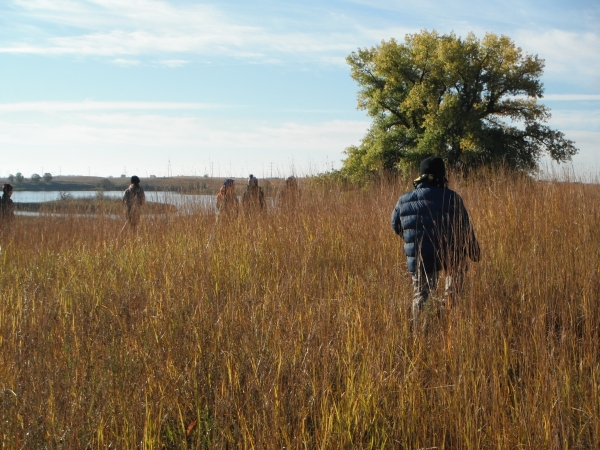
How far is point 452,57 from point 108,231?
972 inches

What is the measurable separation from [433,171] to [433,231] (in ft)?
1.50

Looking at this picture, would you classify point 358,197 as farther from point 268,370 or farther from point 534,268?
point 268,370

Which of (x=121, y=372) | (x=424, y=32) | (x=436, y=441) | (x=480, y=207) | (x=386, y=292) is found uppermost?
(x=424, y=32)

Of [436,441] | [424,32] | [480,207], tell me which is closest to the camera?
[436,441]

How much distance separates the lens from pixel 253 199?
30.3 ft

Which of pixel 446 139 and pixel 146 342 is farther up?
pixel 446 139

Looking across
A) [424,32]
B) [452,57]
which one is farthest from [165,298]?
[424,32]

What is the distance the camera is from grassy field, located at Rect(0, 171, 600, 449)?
2998 millimetres

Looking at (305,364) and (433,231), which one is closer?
(305,364)

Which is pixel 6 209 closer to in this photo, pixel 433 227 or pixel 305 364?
pixel 433 227

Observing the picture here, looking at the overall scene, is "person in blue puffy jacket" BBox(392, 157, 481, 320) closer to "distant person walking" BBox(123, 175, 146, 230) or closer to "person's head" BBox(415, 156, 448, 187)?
"person's head" BBox(415, 156, 448, 187)

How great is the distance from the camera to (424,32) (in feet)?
110

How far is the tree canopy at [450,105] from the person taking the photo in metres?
28.8

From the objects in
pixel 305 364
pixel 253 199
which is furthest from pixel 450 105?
pixel 305 364
